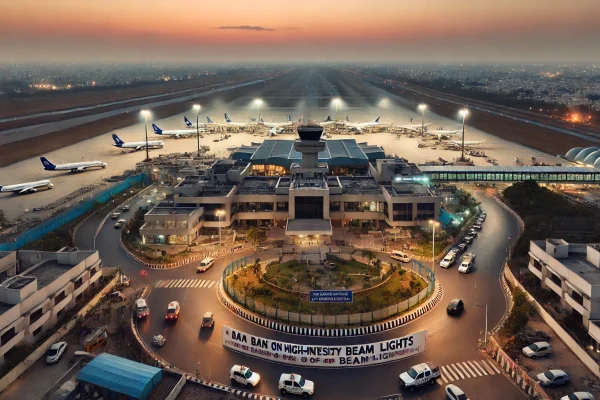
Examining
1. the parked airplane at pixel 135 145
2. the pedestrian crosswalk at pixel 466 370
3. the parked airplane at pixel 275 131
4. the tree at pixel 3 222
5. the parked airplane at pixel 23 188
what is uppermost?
the parked airplane at pixel 275 131

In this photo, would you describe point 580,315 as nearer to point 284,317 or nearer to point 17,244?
point 284,317

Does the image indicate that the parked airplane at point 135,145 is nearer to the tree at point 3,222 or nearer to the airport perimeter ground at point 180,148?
the airport perimeter ground at point 180,148

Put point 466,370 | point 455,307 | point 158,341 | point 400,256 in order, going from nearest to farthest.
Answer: point 466,370
point 158,341
point 455,307
point 400,256

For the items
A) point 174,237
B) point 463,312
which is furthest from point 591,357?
point 174,237

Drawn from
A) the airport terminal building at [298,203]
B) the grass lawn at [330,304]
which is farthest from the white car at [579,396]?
the airport terminal building at [298,203]

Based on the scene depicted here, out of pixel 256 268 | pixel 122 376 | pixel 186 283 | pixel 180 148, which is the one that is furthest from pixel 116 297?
pixel 180 148

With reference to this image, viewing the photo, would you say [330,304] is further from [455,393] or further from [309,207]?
[309,207]

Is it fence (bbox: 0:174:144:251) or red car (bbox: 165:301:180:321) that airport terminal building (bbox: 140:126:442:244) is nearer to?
fence (bbox: 0:174:144:251)
